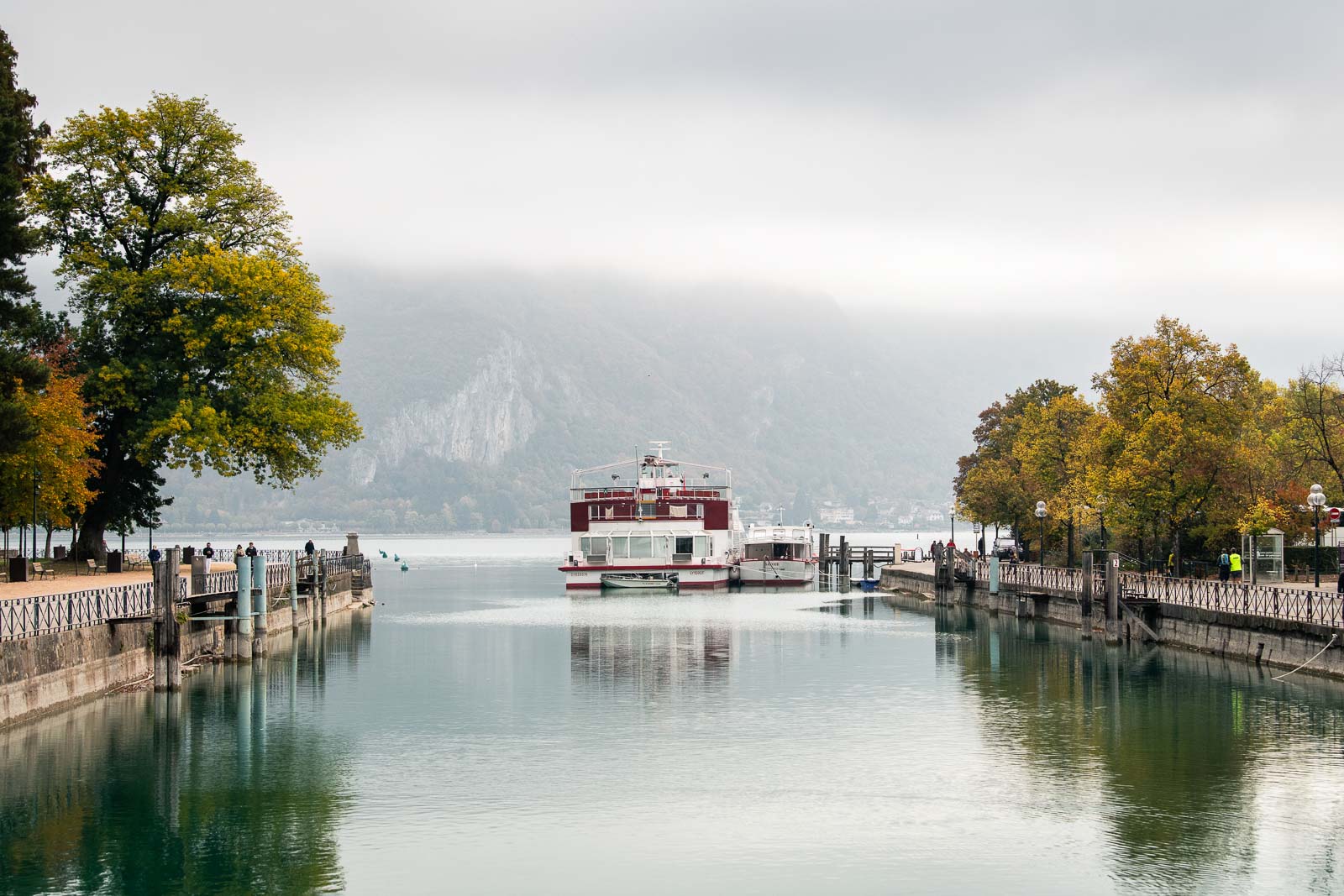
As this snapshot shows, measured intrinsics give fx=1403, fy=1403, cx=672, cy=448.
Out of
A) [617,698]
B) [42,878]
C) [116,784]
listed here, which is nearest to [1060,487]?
[617,698]

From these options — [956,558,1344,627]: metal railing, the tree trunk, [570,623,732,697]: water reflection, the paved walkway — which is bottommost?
[570,623,732,697]: water reflection

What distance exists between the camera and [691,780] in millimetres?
30672

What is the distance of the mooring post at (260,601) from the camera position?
175 ft

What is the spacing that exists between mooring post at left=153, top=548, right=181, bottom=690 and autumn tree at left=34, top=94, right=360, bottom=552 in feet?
61.0

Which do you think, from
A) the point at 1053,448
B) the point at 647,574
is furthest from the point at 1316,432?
the point at 647,574

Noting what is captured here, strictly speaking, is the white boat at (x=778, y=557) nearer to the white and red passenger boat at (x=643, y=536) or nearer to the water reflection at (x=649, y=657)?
the white and red passenger boat at (x=643, y=536)

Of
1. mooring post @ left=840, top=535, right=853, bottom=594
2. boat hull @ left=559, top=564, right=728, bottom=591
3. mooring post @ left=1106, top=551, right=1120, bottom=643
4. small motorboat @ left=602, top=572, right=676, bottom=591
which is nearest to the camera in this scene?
mooring post @ left=1106, top=551, right=1120, bottom=643

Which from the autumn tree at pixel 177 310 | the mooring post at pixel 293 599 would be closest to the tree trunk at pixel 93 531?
the autumn tree at pixel 177 310

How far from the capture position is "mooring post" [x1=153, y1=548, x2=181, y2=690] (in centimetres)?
4097

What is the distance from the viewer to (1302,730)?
3503 cm

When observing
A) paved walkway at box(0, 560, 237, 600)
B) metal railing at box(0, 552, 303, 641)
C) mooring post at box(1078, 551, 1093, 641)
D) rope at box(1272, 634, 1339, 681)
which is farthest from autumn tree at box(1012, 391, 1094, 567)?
metal railing at box(0, 552, 303, 641)

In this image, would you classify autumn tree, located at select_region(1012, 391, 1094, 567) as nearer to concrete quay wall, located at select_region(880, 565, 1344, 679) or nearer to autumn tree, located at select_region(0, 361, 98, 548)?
concrete quay wall, located at select_region(880, 565, 1344, 679)

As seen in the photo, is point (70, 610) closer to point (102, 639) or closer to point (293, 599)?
point (102, 639)

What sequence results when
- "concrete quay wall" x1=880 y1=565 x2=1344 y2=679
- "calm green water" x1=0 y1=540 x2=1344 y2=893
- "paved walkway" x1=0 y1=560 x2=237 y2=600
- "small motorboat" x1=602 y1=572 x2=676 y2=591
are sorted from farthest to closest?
"small motorboat" x1=602 y1=572 x2=676 y2=591, "paved walkway" x1=0 y1=560 x2=237 y2=600, "concrete quay wall" x1=880 y1=565 x2=1344 y2=679, "calm green water" x1=0 y1=540 x2=1344 y2=893
